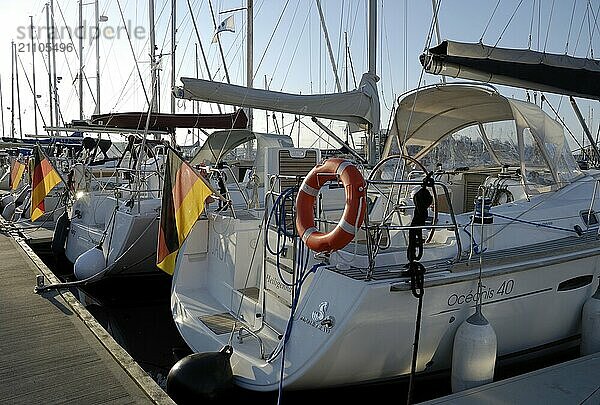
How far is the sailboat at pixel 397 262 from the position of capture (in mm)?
4344

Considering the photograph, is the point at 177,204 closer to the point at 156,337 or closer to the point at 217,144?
the point at 156,337

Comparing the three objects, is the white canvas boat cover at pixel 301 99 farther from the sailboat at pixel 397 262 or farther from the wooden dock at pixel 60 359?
the wooden dock at pixel 60 359

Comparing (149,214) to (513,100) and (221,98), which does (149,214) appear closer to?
(221,98)

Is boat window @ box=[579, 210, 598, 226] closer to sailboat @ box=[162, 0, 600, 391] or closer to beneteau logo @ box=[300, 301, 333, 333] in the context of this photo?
sailboat @ box=[162, 0, 600, 391]

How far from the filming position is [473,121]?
7.16 meters

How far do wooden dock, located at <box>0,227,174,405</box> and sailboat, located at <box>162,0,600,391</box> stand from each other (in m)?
0.75

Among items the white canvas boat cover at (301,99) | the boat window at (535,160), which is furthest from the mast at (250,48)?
the boat window at (535,160)

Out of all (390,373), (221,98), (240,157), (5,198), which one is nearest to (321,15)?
(240,157)

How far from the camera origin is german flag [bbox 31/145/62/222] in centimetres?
1028

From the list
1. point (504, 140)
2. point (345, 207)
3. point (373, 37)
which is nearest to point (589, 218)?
point (504, 140)

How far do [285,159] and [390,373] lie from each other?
320 centimetres

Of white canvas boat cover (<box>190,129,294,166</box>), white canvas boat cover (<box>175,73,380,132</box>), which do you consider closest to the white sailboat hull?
white canvas boat cover (<box>175,73,380,132</box>)

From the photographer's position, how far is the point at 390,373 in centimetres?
457

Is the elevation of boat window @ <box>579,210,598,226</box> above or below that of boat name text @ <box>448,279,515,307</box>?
above
